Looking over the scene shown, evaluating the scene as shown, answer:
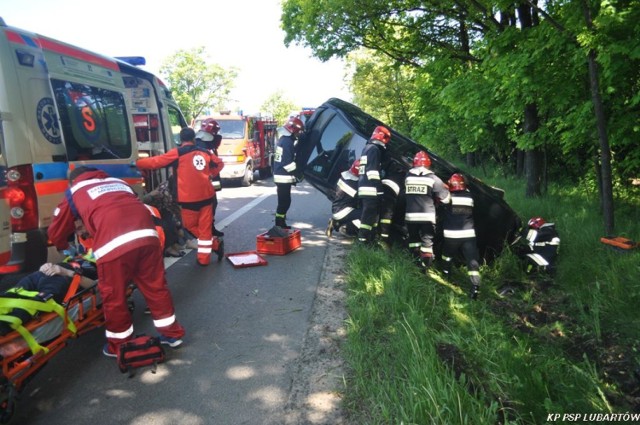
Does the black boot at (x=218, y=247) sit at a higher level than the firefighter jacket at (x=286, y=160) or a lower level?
lower

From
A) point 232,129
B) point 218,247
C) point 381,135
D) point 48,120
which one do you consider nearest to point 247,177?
point 232,129

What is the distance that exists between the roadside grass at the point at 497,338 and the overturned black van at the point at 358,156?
1.20 feet

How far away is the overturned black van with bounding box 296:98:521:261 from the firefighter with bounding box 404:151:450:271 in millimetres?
395

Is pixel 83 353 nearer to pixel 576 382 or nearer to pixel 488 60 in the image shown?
pixel 576 382

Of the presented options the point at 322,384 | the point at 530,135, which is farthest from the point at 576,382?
the point at 530,135

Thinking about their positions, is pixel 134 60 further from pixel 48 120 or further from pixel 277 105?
pixel 277 105

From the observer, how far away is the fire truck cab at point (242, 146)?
12992 mm

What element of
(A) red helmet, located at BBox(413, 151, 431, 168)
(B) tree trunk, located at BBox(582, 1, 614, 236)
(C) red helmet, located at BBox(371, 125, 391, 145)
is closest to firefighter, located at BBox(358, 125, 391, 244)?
(C) red helmet, located at BBox(371, 125, 391, 145)

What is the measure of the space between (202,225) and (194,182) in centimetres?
55

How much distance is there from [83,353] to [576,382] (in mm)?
3466

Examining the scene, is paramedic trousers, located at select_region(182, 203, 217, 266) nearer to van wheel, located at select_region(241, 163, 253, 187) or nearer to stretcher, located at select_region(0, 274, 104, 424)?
stretcher, located at select_region(0, 274, 104, 424)

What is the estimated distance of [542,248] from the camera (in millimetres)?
5277

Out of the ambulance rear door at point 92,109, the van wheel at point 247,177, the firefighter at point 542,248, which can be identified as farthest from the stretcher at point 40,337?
the van wheel at point 247,177

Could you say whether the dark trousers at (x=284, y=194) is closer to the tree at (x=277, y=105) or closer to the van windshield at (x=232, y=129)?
the van windshield at (x=232, y=129)
